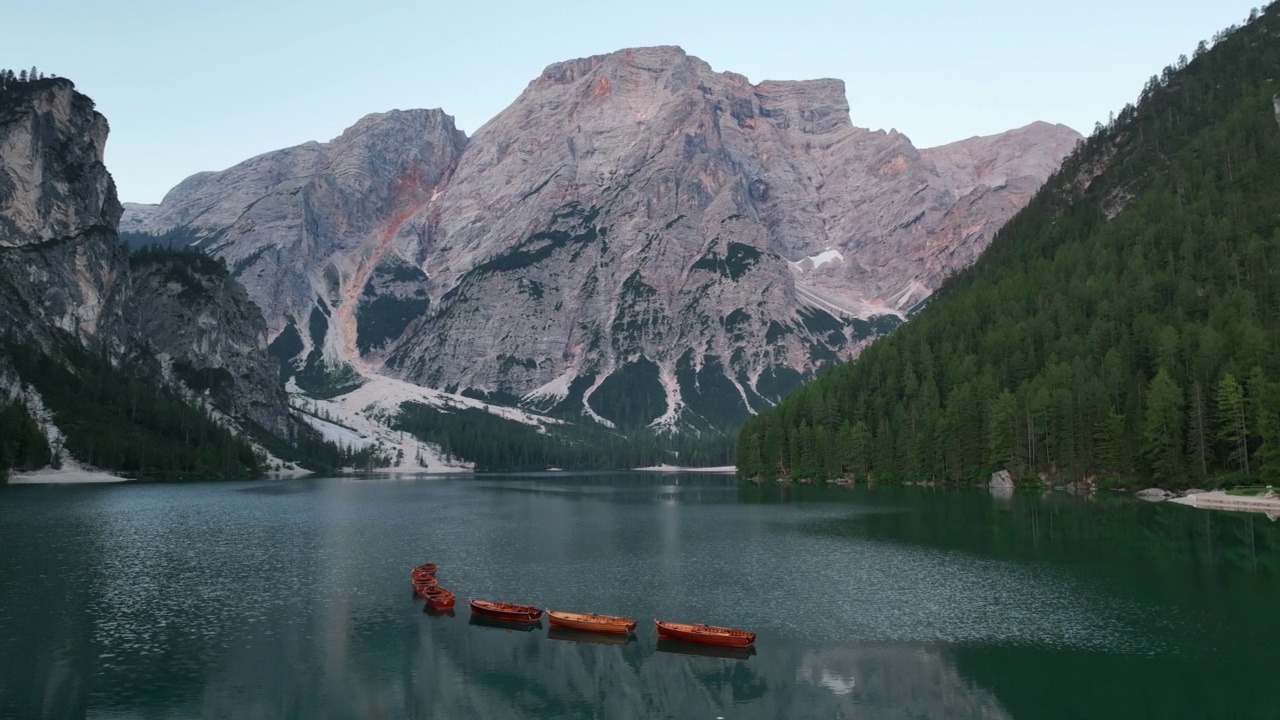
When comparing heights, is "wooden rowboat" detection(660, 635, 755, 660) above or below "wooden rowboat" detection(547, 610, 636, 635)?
below

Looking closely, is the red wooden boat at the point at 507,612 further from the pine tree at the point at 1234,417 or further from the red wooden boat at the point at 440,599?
the pine tree at the point at 1234,417

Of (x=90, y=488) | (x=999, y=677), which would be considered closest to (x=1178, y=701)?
(x=999, y=677)

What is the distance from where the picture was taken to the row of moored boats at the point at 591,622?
47781 mm

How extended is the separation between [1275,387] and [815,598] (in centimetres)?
8094

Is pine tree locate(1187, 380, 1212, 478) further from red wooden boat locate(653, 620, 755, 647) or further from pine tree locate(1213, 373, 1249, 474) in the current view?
red wooden boat locate(653, 620, 755, 647)

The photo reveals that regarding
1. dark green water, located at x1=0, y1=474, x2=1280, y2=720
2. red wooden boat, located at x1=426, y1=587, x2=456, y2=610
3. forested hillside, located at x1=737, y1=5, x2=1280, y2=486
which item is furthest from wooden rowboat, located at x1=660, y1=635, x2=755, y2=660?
forested hillside, located at x1=737, y1=5, x2=1280, y2=486

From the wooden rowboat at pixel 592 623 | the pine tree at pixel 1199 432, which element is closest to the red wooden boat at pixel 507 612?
the wooden rowboat at pixel 592 623

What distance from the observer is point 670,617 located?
55750mm

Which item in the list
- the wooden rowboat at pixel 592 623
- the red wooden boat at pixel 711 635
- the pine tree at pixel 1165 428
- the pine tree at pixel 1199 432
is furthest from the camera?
the pine tree at pixel 1165 428

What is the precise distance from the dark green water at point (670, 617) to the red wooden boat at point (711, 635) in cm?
161

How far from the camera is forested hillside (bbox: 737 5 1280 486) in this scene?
399ft

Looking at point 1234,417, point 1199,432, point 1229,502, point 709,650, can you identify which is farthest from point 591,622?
point 1199,432

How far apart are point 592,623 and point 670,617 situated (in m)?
6.39

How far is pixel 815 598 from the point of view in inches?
2395
